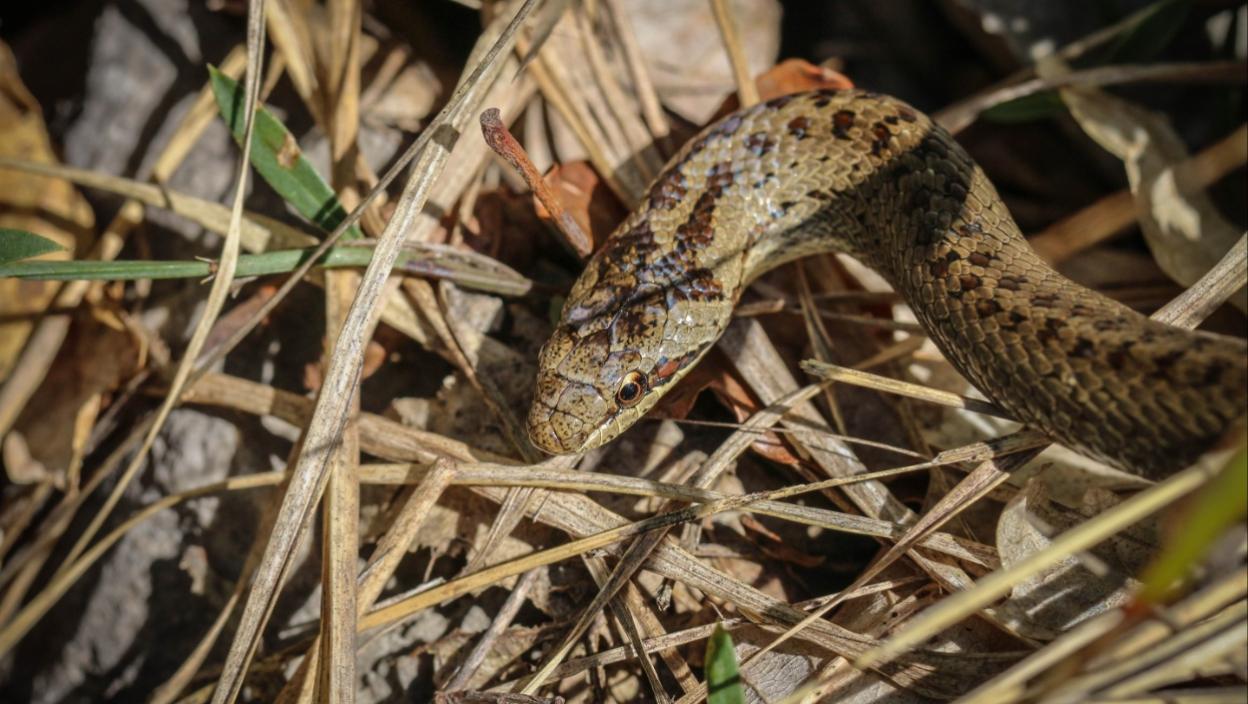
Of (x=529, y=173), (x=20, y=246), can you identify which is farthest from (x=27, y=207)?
(x=529, y=173)

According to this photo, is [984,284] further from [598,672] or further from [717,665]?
[598,672]

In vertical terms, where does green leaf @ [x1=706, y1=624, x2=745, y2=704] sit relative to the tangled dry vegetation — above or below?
below

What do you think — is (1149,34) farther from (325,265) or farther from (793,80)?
(325,265)

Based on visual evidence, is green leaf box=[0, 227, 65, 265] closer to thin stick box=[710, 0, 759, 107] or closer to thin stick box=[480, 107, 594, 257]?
thin stick box=[480, 107, 594, 257]

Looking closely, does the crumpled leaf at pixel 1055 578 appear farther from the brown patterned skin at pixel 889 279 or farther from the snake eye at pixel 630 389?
the snake eye at pixel 630 389

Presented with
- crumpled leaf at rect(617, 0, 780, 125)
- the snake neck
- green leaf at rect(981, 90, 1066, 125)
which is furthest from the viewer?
crumpled leaf at rect(617, 0, 780, 125)

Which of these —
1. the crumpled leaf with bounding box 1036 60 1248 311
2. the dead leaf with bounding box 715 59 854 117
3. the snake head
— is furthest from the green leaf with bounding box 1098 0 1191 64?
the snake head

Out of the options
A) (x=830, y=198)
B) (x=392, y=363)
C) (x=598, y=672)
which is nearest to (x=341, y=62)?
(x=392, y=363)

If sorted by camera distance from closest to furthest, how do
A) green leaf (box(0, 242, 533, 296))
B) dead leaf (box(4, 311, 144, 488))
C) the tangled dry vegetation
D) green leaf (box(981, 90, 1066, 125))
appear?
the tangled dry vegetation
green leaf (box(0, 242, 533, 296))
dead leaf (box(4, 311, 144, 488))
green leaf (box(981, 90, 1066, 125))
